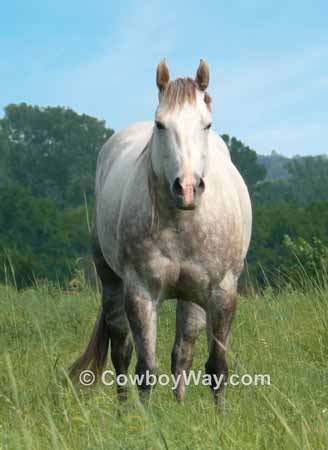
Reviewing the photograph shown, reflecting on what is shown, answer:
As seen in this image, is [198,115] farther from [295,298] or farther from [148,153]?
[295,298]

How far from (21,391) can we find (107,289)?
3.90 ft

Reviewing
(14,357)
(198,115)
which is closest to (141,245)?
(198,115)

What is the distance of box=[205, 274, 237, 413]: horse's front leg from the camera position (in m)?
4.70

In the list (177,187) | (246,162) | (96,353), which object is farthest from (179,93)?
(246,162)

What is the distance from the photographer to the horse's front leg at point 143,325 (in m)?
4.58

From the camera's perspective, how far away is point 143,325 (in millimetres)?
4582

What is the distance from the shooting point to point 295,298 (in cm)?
787

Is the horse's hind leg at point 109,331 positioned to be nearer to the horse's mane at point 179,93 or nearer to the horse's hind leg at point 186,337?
the horse's hind leg at point 186,337

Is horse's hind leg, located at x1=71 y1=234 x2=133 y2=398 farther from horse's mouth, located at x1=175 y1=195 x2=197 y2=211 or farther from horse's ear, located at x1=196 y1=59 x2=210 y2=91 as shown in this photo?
horse's mouth, located at x1=175 y1=195 x2=197 y2=211

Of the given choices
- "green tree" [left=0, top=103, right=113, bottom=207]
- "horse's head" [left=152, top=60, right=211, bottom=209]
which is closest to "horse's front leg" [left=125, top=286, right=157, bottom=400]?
"horse's head" [left=152, top=60, right=211, bottom=209]

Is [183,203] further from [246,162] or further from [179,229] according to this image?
[246,162]

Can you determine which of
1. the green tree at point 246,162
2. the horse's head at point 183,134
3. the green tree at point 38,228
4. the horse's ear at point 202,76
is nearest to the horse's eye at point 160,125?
the horse's head at point 183,134

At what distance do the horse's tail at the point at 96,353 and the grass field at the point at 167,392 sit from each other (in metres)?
0.17

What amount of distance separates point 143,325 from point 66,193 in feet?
238
